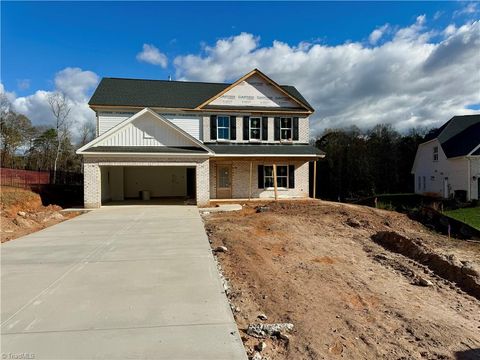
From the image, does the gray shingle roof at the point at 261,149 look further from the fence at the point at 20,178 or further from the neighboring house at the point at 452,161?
the neighboring house at the point at 452,161

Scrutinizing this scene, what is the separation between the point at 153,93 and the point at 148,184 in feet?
20.1

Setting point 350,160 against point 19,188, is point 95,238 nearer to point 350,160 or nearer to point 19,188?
point 19,188

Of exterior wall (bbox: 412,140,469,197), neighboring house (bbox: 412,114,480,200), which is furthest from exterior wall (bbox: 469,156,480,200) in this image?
exterior wall (bbox: 412,140,469,197)

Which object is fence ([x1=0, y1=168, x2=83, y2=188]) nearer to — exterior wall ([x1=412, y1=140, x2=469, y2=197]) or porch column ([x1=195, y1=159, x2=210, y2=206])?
porch column ([x1=195, y1=159, x2=210, y2=206])

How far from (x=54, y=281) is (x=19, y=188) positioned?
1573cm

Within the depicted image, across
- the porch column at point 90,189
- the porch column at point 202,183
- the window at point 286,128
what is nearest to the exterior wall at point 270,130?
the window at point 286,128

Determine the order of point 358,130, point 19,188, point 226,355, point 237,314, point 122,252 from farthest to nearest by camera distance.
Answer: point 358,130 < point 19,188 < point 122,252 < point 237,314 < point 226,355

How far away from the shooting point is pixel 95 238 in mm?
9594

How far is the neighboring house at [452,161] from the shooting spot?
24.4 m

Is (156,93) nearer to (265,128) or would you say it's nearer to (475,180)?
(265,128)

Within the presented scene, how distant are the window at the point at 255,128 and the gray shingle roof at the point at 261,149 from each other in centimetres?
64

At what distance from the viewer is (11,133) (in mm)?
35781

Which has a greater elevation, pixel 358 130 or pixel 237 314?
pixel 358 130

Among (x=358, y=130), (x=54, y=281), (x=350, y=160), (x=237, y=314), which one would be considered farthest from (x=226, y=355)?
(x=358, y=130)
